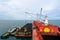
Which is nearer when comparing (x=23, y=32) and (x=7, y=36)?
(x=23, y=32)

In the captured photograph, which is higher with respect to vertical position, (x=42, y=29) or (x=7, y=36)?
(x=42, y=29)

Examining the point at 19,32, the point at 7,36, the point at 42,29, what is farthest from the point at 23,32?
the point at 42,29

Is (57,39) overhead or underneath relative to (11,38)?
overhead

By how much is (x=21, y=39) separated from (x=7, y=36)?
4603 mm

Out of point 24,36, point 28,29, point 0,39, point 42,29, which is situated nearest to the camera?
point 42,29

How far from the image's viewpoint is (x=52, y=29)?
55.7 feet

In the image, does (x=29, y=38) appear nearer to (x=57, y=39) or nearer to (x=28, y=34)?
(x=28, y=34)

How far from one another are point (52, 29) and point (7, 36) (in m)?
37.2

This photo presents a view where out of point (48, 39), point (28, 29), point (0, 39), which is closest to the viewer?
point (48, 39)

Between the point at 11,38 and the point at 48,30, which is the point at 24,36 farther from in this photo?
the point at 48,30

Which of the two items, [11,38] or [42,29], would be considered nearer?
[42,29]

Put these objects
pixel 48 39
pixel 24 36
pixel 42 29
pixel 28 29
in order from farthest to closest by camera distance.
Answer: pixel 28 29, pixel 24 36, pixel 48 39, pixel 42 29

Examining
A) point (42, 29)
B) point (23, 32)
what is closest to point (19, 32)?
point (23, 32)

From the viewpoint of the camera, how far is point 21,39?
51.3 metres
